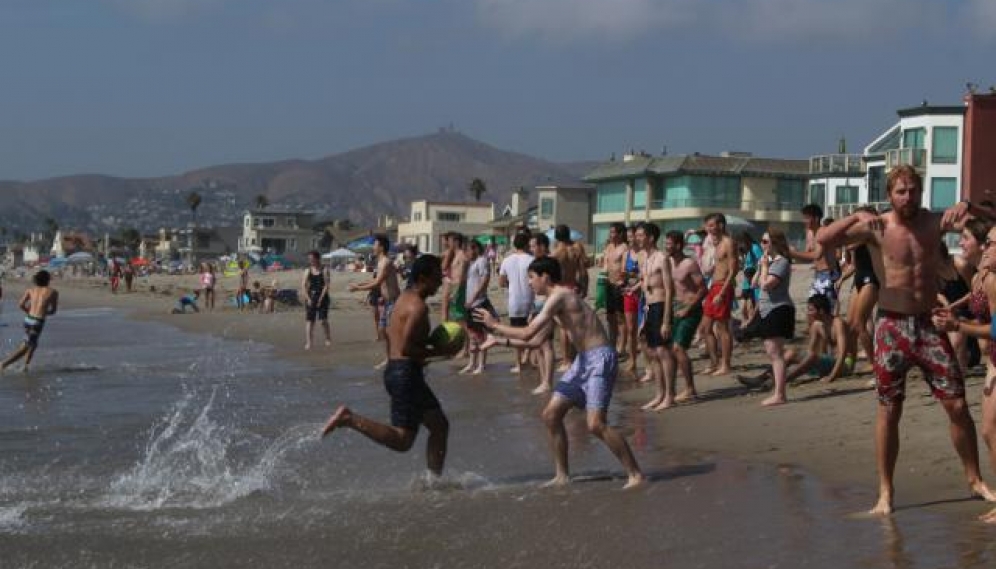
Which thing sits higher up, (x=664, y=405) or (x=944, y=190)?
(x=944, y=190)

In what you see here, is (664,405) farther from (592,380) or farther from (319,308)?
(319,308)

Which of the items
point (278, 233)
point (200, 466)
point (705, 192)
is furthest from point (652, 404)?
point (278, 233)

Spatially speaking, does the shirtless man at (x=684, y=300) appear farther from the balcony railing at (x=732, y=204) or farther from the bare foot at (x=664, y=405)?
the balcony railing at (x=732, y=204)

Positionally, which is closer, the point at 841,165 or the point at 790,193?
the point at 841,165

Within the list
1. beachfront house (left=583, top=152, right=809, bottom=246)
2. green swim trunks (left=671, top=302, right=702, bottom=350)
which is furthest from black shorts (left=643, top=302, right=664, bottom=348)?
beachfront house (left=583, top=152, right=809, bottom=246)

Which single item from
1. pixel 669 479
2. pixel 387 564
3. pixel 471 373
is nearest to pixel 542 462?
pixel 669 479

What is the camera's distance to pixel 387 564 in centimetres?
618

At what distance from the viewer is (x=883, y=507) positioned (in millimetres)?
6609

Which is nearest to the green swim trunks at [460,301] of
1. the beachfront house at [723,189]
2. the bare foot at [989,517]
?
the bare foot at [989,517]

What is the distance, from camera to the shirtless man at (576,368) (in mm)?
7938

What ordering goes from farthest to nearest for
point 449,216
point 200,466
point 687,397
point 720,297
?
point 449,216, point 720,297, point 687,397, point 200,466

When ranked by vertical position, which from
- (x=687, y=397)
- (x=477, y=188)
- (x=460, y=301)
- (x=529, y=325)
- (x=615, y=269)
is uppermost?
(x=477, y=188)

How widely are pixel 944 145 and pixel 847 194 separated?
965 cm

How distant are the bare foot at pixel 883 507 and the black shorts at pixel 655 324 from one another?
4.51 metres
